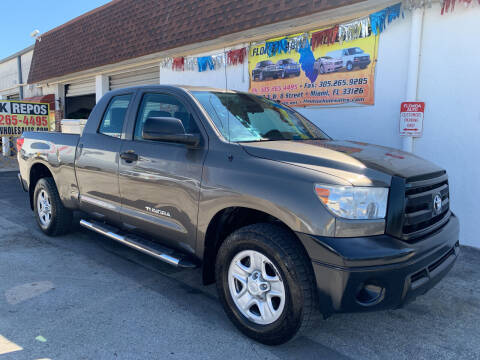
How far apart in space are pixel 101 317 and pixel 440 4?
5381 millimetres

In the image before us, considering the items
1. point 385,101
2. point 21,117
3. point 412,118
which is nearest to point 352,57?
point 385,101

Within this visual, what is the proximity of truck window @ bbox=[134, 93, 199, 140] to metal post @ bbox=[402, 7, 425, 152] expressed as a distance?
3.39 metres

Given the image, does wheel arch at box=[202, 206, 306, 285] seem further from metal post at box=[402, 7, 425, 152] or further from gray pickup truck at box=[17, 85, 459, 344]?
metal post at box=[402, 7, 425, 152]

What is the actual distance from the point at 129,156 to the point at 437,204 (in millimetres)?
2697

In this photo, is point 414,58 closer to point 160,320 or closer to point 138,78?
point 160,320

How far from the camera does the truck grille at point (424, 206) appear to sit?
2.51m

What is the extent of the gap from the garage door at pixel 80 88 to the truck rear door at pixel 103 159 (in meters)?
9.92

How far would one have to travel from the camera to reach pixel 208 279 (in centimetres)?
317

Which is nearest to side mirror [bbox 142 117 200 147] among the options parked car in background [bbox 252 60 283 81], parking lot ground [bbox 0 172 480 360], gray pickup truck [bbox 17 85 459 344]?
gray pickup truck [bbox 17 85 459 344]

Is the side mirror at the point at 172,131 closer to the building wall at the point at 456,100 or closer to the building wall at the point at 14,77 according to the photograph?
the building wall at the point at 456,100

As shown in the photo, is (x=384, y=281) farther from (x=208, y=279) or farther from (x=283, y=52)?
(x=283, y=52)

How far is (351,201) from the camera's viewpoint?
93.0 inches

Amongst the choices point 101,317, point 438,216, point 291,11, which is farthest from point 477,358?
point 291,11

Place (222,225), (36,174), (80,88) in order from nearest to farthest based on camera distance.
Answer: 1. (222,225)
2. (36,174)
3. (80,88)
